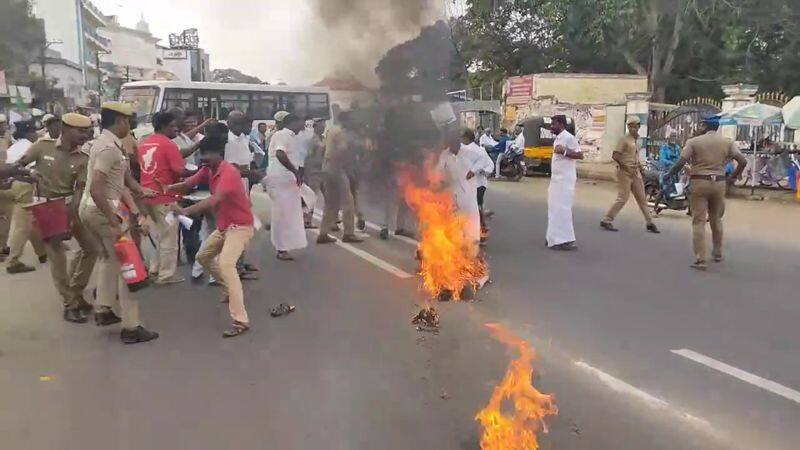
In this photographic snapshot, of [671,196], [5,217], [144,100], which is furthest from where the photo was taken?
[144,100]

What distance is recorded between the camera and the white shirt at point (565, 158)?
8.16 metres

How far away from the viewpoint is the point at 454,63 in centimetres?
422

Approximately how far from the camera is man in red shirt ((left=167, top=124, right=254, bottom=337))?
197 inches

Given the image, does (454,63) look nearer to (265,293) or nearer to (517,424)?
(517,424)

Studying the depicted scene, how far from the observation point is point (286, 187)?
25.4 ft

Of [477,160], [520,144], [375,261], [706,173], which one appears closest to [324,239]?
[375,261]

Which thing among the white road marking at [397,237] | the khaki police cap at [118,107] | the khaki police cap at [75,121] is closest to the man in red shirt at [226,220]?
the khaki police cap at [118,107]

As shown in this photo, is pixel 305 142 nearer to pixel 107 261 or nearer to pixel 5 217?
pixel 107 261

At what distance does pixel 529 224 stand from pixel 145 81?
36.0 ft

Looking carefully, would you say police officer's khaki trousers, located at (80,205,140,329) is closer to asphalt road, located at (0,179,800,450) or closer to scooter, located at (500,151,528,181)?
asphalt road, located at (0,179,800,450)

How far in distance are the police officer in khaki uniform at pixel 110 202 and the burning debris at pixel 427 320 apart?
75.5 inches

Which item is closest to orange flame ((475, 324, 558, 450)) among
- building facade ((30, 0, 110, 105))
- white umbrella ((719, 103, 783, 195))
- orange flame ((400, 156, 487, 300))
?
orange flame ((400, 156, 487, 300))

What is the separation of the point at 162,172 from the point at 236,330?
1.98 m

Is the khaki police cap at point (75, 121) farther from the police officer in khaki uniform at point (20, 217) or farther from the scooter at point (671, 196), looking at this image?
the scooter at point (671, 196)
